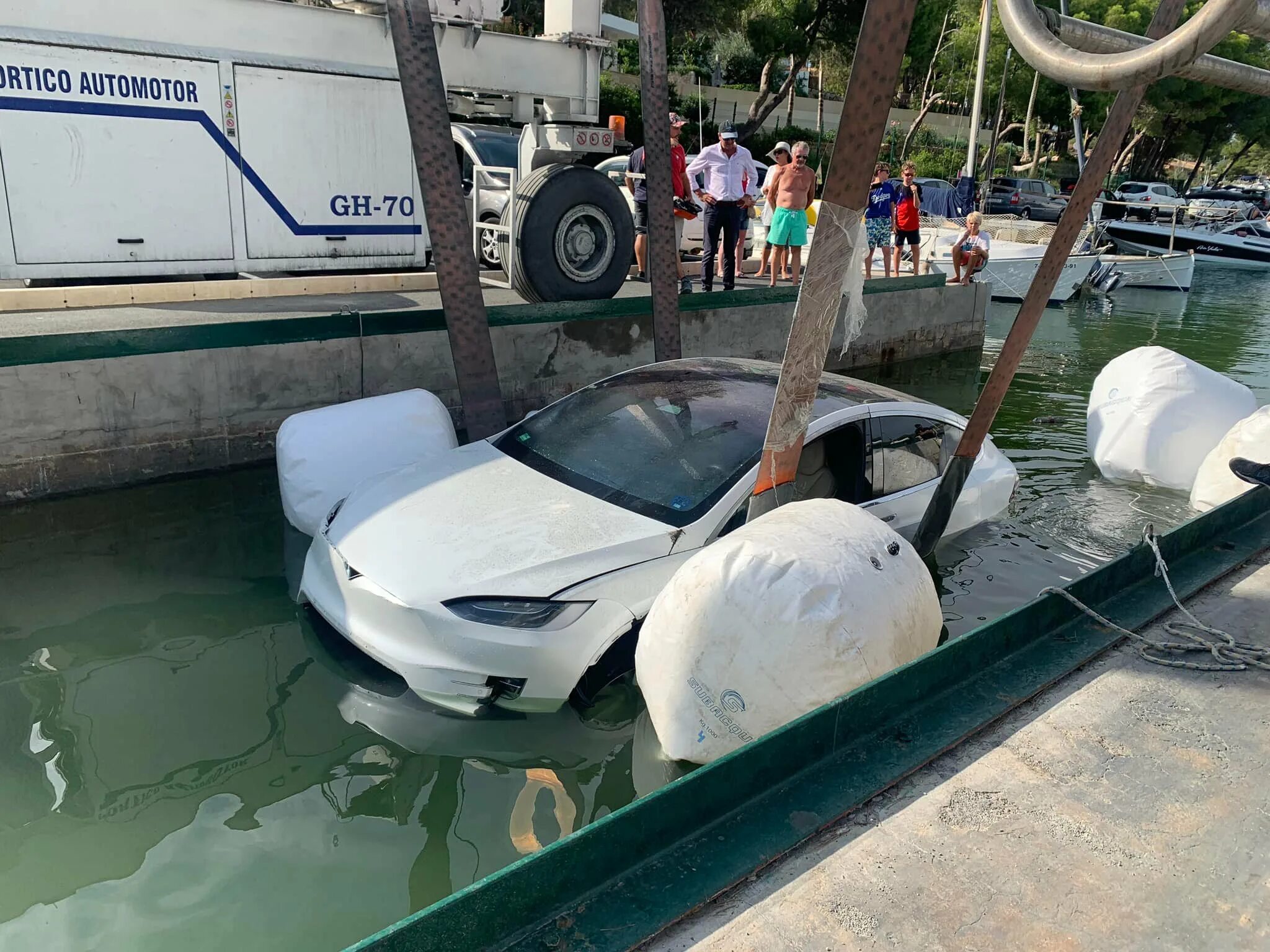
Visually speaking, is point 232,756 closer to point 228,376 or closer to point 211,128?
point 228,376

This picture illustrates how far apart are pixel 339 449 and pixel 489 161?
595 cm

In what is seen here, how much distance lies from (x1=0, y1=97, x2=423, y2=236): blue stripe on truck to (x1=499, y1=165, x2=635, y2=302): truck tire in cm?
129

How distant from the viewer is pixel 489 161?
35.9 ft

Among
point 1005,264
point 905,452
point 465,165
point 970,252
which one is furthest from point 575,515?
point 1005,264

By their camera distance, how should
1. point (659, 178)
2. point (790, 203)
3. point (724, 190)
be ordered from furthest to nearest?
point (790, 203) < point (724, 190) < point (659, 178)

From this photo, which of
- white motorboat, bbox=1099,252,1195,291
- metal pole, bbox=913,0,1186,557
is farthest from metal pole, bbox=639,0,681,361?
white motorboat, bbox=1099,252,1195,291

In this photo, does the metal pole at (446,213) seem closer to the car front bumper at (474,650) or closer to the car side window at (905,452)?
the car side window at (905,452)

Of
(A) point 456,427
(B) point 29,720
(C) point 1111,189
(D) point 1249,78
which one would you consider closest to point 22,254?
(A) point 456,427

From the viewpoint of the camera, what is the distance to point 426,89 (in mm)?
6531

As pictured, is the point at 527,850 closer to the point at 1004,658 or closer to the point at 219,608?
the point at 1004,658

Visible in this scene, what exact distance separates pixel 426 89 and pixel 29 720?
172 inches

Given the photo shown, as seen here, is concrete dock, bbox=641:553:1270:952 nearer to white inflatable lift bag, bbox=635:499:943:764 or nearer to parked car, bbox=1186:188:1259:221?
white inflatable lift bag, bbox=635:499:943:764

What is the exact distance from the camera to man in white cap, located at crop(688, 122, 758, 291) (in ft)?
36.3

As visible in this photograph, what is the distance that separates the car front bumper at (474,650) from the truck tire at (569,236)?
5.56 metres
